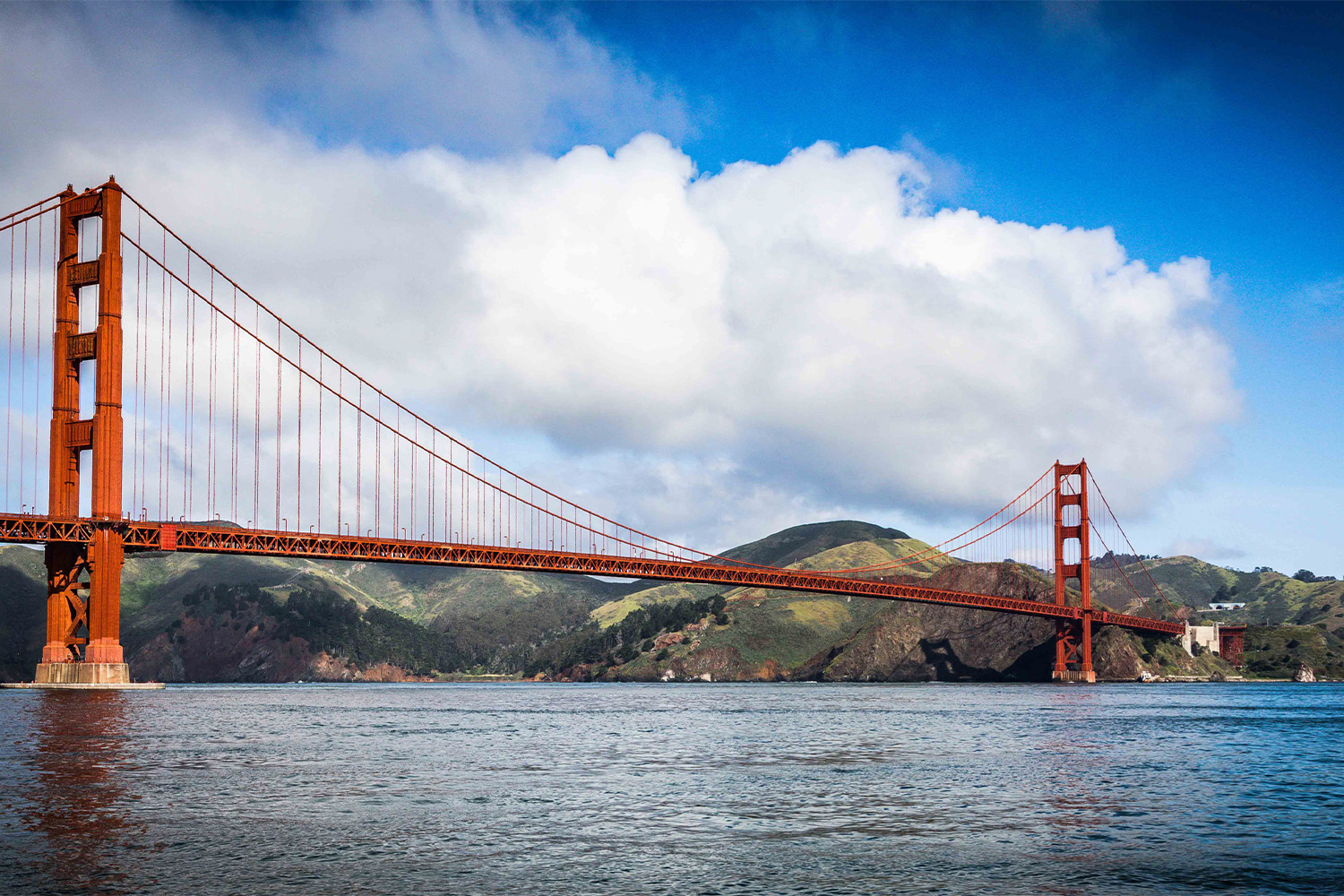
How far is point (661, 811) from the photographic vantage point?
24938 mm

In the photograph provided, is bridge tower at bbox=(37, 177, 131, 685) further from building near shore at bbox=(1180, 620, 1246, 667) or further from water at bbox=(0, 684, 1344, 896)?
building near shore at bbox=(1180, 620, 1246, 667)

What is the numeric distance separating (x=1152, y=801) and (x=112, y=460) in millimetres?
74382

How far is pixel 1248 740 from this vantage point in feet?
157

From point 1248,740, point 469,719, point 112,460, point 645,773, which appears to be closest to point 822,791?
point 645,773

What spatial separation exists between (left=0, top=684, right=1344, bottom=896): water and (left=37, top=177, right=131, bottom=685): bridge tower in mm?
33425

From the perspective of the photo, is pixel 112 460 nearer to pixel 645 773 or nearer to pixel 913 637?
pixel 645 773

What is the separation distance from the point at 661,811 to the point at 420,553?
7677 cm

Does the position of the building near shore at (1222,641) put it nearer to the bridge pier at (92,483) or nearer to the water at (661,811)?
the water at (661,811)

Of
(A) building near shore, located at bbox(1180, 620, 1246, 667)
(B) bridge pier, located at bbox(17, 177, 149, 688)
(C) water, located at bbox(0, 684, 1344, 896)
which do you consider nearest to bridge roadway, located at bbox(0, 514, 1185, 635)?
(B) bridge pier, located at bbox(17, 177, 149, 688)

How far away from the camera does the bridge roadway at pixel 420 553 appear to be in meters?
80.8

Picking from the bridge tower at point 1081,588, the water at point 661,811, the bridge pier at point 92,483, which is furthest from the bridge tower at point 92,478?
the bridge tower at point 1081,588

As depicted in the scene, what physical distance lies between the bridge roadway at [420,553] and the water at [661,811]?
110ft

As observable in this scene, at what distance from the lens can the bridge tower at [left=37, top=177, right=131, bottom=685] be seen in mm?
81375

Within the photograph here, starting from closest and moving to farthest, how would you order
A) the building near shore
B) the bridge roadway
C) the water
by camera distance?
the water → the bridge roadway → the building near shore
